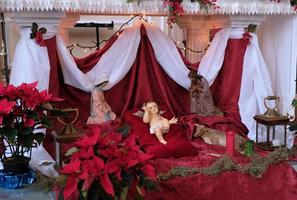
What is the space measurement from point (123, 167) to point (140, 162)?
0.08 meters

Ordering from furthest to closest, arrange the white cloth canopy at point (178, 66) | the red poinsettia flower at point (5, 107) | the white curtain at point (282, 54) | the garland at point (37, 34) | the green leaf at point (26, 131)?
1. the white curtain at point (282, 54)
2. the white cloth canopy at point (178, 66)
3. the garland at point (37, 34)
4. the green leaf at point (26, 131)
5. the red poinsettia flower at point (5, 107)

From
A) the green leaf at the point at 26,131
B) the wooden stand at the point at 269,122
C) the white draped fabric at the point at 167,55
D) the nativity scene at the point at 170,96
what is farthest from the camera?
the white draped fabric at the point at 167,55

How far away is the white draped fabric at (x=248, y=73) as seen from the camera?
352 cm

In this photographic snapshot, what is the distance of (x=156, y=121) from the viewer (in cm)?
313

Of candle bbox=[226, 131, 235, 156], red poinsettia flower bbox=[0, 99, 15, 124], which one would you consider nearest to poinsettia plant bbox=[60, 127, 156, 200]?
red poinsettia flower bbox=[0, 99, 15, 124]

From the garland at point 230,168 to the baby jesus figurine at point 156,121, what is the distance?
20.9 inches

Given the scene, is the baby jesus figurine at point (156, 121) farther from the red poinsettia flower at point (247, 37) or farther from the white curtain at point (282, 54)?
the white curtain at point (282, 54)

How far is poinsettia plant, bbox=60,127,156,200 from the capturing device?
54.5 inches

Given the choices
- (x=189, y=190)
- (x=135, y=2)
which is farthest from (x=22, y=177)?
(x=135, y=2)

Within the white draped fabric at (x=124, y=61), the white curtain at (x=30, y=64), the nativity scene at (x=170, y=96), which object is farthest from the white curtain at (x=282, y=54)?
the white curtain at (x=30, y=64)

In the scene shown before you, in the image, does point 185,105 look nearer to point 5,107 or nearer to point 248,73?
point 248,73

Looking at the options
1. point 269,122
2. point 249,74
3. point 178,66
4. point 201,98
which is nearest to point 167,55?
point 178,66

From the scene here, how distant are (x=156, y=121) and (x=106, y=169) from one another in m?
1.76

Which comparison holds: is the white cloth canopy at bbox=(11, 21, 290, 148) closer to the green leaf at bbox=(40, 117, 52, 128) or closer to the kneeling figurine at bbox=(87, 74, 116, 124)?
the kneeling figurine at bbox=(87, 74, 116, 124)
